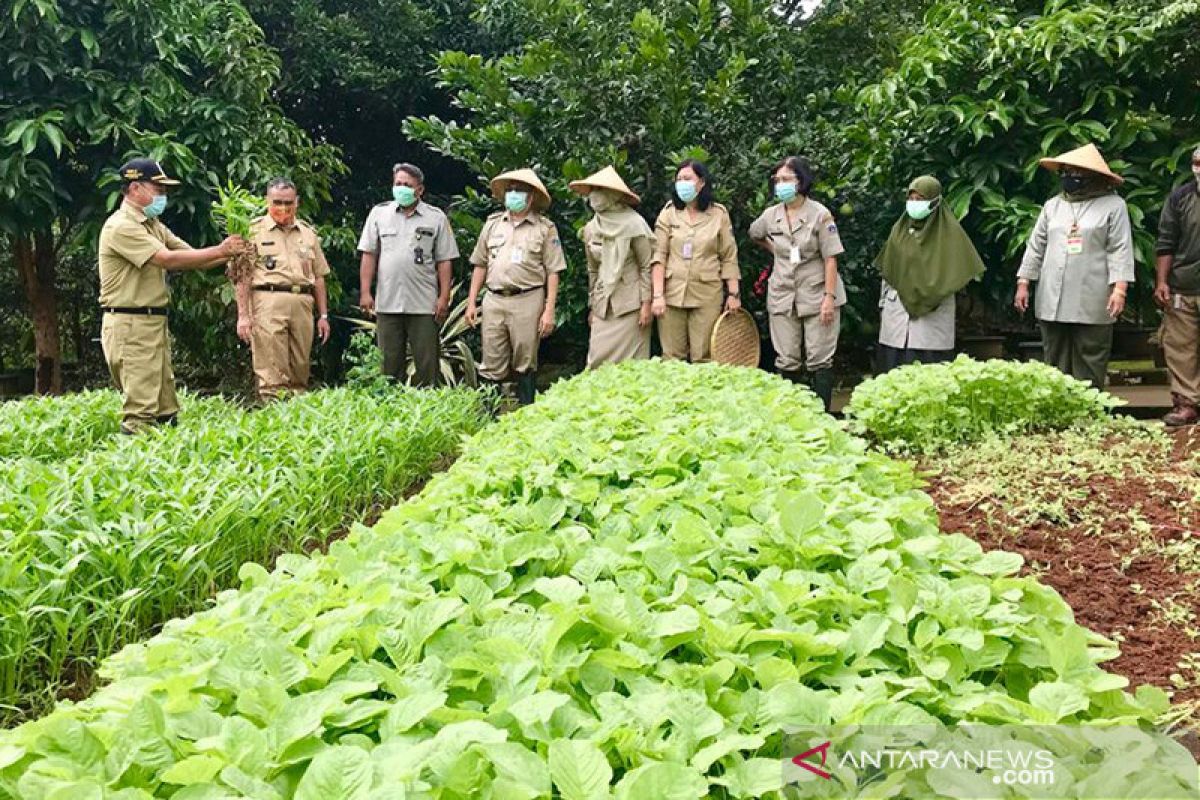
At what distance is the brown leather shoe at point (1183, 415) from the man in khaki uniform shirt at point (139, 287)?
5.94m

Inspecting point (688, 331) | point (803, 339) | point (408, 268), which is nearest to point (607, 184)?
point (688, 331)

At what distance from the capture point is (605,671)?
1450 millimetres

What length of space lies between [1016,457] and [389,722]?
358 cm

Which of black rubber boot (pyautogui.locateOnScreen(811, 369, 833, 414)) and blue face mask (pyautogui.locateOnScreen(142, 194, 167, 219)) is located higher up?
blue face mask (pyautogui.locateOnScreen(142, 194, 167, 219))

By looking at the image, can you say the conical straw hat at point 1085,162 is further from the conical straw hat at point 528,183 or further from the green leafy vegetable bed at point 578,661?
the green leafy vegetable bed at point 578,661

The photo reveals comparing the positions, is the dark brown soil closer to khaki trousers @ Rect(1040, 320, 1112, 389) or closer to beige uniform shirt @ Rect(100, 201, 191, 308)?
khaki trousers @ Rect(1040, 320, 1112, 389)

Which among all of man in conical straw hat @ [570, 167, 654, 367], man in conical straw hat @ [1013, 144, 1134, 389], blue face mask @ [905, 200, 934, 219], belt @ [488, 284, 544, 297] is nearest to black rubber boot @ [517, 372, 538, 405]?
man in conical straw hat @ [570, 167, 654, 367]

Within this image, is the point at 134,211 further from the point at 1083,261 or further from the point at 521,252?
the point at 1083,261

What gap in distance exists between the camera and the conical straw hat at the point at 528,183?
7223 millimetres

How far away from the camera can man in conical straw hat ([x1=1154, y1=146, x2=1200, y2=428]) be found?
6.32m

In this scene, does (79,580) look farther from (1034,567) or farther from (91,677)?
(1034,567)

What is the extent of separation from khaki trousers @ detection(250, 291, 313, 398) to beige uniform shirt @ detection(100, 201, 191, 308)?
0.93 metres

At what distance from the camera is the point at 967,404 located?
4.94m

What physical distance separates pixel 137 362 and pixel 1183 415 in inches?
253
